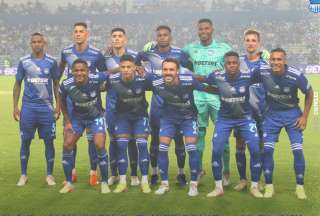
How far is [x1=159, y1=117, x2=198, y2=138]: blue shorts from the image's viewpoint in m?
7.20

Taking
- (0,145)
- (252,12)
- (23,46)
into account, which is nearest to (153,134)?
(0,145)

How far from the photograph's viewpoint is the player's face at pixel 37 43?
25.6ft

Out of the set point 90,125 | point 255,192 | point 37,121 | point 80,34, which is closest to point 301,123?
point 255,192

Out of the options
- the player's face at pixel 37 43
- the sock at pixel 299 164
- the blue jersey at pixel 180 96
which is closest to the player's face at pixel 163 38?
the blue jersey at pixel 180 96

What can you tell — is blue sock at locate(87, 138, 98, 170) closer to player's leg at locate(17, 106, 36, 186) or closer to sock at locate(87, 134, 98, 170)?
sock at locate(87, 134, 98, 170)

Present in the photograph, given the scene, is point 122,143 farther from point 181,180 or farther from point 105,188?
point 181,180

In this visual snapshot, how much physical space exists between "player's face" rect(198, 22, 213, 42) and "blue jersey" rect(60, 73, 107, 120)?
5.46ft

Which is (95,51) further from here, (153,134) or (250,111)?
(250,111)

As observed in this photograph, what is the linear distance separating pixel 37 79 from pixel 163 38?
203 centimetres

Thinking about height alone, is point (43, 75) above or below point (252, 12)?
below

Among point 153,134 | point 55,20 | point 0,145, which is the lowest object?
point 0,145

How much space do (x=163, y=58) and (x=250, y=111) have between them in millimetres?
1566

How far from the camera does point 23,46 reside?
45.3m

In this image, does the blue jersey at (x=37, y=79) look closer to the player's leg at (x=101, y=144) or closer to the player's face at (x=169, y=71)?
the player's leg at (x=101, y=144)
